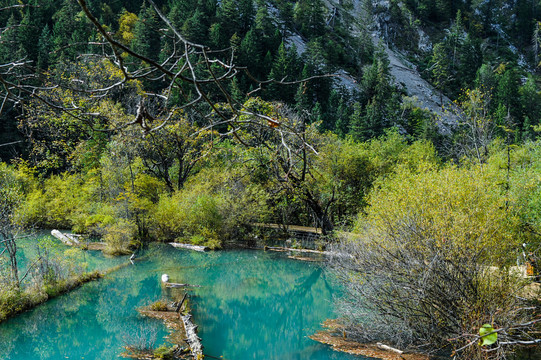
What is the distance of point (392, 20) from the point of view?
91.2 metres

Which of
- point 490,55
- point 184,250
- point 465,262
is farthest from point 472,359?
point 490,55

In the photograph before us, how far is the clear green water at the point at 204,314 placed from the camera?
9516 millimetres

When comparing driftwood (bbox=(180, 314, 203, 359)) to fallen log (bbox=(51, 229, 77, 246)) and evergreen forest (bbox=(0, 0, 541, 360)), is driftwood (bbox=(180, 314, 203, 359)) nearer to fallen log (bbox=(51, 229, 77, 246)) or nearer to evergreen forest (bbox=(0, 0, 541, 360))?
evergreen forest (bbox=(0, 0, 541, 360))

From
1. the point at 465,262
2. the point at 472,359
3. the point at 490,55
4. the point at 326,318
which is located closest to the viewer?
the point at 472,359

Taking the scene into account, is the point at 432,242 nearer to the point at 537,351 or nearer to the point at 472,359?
the point at 472,359

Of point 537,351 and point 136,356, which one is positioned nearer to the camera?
point 136,356

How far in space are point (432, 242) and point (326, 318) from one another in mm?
4580

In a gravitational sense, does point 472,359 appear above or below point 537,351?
above

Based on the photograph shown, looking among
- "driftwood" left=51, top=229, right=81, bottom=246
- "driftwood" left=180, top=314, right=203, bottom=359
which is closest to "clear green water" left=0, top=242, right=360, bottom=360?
"driftwood" left=180, top=314, right=203, bottom=359

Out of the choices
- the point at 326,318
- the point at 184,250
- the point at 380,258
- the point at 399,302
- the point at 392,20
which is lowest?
the point at 184,250

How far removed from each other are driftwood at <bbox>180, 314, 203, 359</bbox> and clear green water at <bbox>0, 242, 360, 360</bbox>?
1.31 ft

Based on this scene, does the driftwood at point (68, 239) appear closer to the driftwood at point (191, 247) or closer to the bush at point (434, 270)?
the driftwood at point (191, 247)

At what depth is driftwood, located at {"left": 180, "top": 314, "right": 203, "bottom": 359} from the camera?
8.68m

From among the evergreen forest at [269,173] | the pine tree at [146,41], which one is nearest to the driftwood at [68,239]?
the evergreen forest at [269,173]
